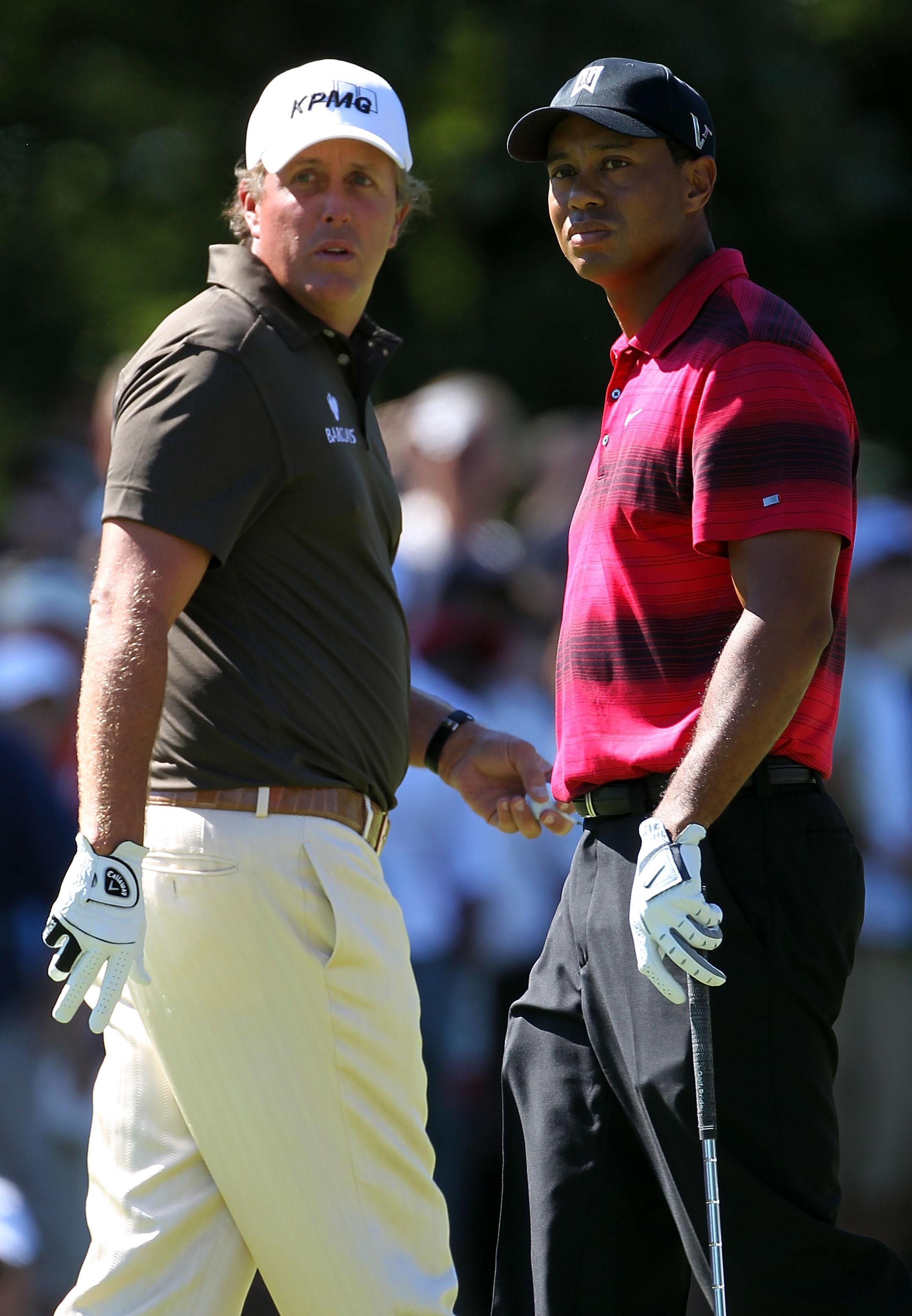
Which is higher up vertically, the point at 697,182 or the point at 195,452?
the point at 697,182

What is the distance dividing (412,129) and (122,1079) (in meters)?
8.44

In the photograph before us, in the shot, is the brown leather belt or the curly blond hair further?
the curly blond hair

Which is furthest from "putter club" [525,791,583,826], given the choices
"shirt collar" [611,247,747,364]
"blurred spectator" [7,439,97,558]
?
"blurred spectator" [7,439,97,558]

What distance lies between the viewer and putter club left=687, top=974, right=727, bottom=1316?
11.2 ft

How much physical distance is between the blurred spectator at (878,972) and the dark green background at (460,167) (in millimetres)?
4351

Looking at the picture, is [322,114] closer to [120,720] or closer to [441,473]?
[120,720]

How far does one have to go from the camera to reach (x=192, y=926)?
376cm

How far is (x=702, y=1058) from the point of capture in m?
3.44

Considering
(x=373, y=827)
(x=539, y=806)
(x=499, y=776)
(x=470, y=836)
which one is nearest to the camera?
(x=373, y=827)

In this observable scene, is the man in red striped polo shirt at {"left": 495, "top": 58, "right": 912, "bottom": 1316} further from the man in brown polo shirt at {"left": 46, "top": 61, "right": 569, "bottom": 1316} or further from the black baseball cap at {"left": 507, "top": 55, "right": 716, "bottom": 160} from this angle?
the man in brown polo shirt at {"left": 46, "top": 61, "right": 569, "bottom": 1316}

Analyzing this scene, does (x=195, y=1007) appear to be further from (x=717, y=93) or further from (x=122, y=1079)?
(x=717, y=93)

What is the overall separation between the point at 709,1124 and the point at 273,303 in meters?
1.87

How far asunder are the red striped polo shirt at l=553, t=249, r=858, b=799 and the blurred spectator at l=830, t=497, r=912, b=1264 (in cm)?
381

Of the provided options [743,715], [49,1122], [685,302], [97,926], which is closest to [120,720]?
[97,926]
